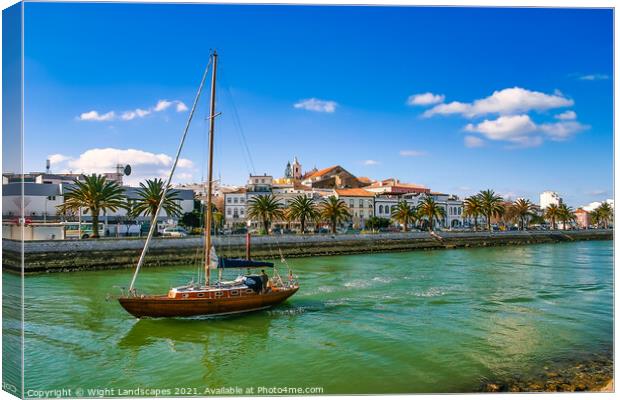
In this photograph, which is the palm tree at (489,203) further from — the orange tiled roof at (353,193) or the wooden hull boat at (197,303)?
the wooden hull boat at (197,303)

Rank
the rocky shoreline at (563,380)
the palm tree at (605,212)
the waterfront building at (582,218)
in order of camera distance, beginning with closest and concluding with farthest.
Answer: the rocky shoreline at (563,380) < the palm tree at (605,212) < the waterfront building at (582,218)

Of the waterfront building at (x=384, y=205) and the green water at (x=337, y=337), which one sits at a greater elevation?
the waterfront building at (x=384, y=205)

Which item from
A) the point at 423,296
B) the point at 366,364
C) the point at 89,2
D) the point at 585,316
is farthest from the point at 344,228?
the point at 89,2

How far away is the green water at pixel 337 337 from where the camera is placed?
1293 centimetres

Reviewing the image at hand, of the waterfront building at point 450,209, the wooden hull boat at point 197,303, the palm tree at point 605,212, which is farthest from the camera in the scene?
the waterfront building at point 450,209

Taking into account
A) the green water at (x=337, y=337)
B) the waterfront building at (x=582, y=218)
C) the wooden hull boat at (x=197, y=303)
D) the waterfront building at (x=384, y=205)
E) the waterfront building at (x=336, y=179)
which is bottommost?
the green water at (x=337, y=337)

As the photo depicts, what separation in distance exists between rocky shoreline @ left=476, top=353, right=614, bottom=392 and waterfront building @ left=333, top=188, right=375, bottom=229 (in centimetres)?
6363

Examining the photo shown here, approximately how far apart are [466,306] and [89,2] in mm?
18364

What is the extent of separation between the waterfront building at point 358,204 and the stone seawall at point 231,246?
1913cm

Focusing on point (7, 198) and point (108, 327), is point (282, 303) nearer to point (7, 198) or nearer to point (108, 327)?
point (108, 327)

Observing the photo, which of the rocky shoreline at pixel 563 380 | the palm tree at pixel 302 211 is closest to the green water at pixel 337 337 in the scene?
the rocky shoreline at pixel 563 380

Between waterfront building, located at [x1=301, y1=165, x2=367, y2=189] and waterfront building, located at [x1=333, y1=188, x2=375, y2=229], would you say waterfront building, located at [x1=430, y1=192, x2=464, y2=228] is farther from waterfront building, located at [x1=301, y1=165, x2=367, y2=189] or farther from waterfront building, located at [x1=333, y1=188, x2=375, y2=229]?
waterfront building, located at [x1=301, y1=165, x2=367, y2=189]

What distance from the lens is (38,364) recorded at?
13984mm

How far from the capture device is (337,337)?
16859mm
